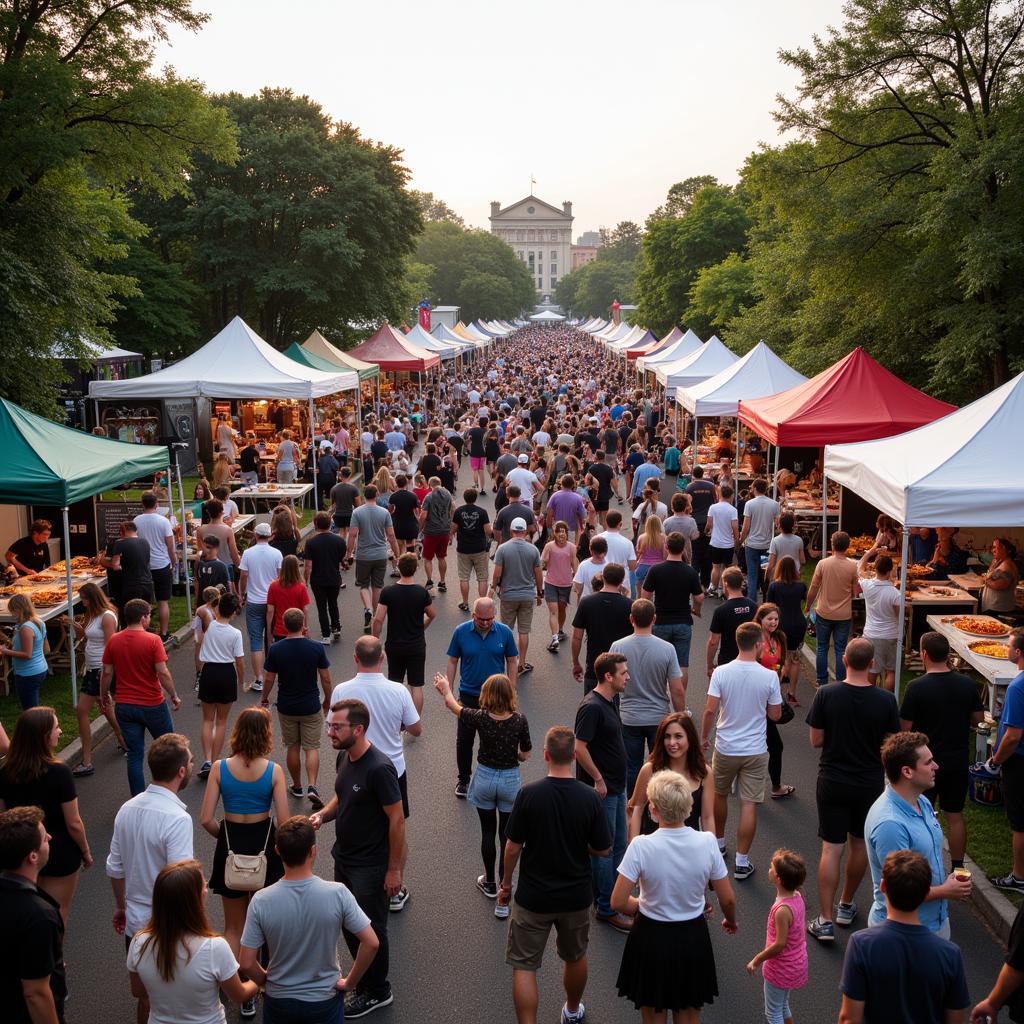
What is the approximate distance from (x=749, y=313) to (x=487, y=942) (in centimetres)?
2654

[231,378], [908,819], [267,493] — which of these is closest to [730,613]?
[908,819]

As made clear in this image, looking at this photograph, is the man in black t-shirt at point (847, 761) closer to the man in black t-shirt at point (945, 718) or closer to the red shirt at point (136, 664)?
the man in black t-shirt at point (945, 718)

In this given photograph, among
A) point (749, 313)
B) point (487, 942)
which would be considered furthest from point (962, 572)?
point (749, 313)

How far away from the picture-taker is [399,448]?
804 inches

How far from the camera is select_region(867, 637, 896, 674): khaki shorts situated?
8.91 metres

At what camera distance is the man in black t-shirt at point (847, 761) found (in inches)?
228

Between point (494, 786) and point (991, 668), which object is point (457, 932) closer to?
point (494, 786)

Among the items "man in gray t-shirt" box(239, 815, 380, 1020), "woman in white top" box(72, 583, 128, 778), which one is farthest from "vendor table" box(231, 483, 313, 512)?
"man in gray t-shirt" box(239, 815, 380, 1020)

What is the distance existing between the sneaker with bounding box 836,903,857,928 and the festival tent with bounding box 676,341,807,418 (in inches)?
488

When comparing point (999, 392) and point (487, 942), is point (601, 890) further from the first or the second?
point (999, 392)

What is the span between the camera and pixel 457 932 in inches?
233

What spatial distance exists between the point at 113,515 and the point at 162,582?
2.79m

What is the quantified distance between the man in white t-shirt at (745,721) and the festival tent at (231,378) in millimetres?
12724

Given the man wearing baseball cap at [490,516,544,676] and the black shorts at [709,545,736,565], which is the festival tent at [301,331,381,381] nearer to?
the black shorts at [709,545,736,565]
